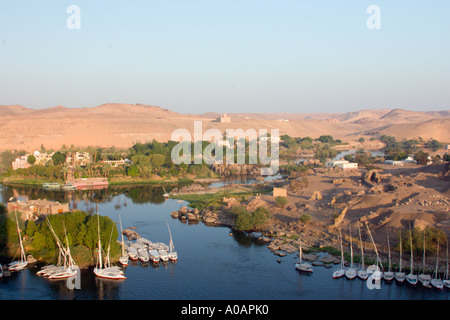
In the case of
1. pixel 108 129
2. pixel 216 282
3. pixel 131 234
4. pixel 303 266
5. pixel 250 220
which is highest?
pixel 108 129

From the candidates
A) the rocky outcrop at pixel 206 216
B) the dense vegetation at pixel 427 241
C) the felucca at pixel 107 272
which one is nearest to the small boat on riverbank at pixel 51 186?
the rocky outcrop at pixel 206 216

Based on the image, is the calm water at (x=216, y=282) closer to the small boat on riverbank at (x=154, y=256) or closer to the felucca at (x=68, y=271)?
the felucca at (x=68, y=271)

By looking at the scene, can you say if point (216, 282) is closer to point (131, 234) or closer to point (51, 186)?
point (131, 234)

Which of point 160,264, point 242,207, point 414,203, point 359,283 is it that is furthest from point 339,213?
point 160,264

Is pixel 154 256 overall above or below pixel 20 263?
below

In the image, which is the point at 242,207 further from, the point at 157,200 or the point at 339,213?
the point at 157,200

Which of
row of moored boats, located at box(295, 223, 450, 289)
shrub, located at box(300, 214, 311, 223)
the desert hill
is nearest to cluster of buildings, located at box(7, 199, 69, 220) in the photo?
shrub, located at box(300, 214, 311, 223)

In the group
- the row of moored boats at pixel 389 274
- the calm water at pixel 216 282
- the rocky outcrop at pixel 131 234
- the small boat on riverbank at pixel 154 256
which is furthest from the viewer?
the rocky outcrop at pixel 131 234

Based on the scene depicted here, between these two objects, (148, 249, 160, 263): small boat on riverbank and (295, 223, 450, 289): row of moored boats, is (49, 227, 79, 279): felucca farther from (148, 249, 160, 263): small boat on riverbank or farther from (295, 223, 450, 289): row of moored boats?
(295, 223, 450, 289): row of moored boats

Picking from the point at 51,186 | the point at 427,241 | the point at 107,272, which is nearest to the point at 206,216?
the point at 107,272

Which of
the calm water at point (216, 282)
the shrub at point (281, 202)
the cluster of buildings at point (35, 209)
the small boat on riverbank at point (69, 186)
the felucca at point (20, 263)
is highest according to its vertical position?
the cluster of buildings at point (35, 209)

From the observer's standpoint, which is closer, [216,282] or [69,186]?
[216,282]
